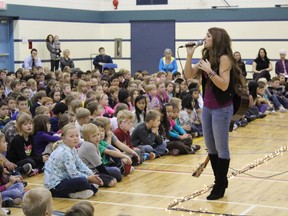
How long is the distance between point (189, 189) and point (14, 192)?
188 cm

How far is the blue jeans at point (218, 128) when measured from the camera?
227 inches

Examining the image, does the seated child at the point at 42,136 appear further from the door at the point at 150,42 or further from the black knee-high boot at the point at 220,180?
the door at the point at 150,42

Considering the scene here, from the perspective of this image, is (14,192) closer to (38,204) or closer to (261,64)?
(38,204)

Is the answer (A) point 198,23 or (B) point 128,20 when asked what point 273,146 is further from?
(B) point 128,20

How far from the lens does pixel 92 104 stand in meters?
8.35

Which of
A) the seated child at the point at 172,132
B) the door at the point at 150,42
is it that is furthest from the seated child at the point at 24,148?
the door at the point at 150,42

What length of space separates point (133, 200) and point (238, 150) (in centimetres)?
327

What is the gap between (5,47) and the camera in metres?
A: 16.4

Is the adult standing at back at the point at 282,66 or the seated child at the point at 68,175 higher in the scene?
the adult standing at back at the point at 282,66

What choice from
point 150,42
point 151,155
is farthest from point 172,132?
point 150,42

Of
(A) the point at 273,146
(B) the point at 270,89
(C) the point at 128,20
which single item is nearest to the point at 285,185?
(A) the point at 273,146

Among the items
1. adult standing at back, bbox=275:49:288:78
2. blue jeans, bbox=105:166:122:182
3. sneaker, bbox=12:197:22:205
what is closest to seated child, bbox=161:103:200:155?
blue jeans, bbox=105:166:122:182

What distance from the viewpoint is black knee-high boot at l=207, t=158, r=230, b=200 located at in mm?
5898

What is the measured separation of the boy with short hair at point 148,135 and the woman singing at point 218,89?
2.33 meters
